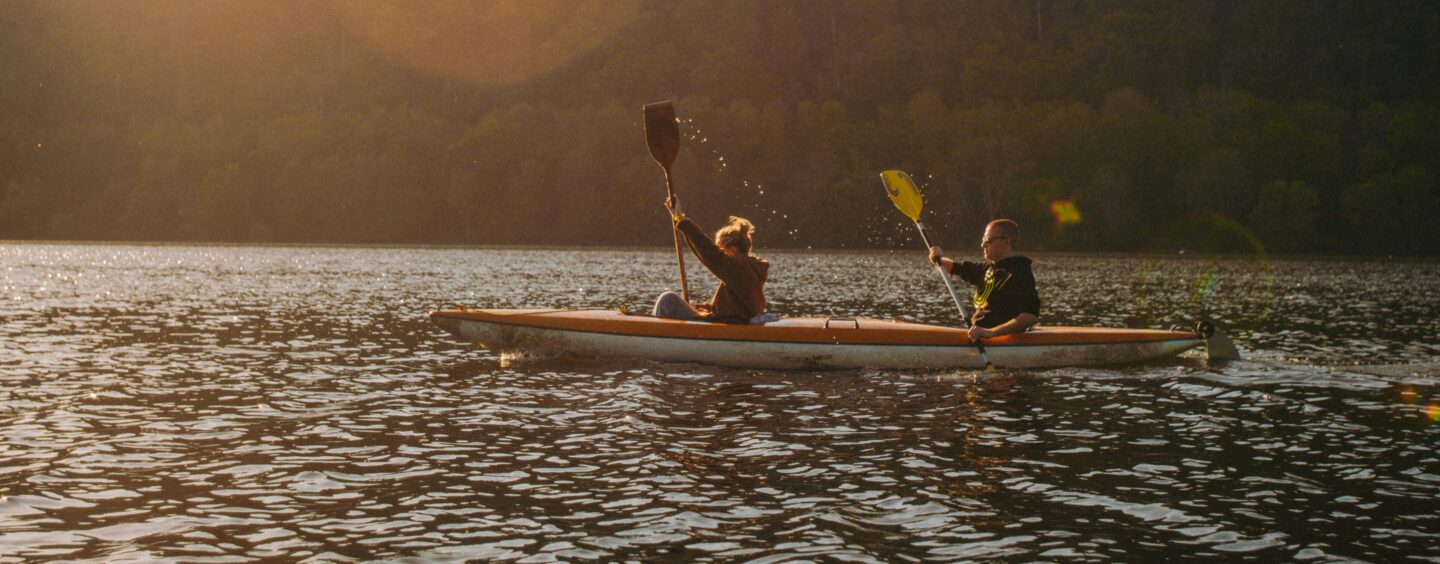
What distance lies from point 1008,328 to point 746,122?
A: 312 ft

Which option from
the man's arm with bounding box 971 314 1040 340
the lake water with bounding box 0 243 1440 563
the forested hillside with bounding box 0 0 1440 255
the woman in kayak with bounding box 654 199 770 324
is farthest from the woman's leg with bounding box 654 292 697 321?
the forested hillside with bounding box 0 0 1440 255

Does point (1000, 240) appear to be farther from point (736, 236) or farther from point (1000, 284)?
point (736, 236)

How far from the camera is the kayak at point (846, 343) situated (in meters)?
14.9

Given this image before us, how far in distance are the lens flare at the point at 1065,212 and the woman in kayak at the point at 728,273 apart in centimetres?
7679

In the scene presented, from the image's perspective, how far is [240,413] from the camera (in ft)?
39.8

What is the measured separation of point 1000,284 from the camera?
14.6 metres

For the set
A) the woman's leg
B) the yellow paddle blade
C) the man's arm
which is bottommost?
the man's arm

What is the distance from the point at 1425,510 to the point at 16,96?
183220mm

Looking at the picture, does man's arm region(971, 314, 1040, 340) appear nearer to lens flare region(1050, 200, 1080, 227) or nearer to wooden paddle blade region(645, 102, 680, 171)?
wooden paddle blade region(645, 102, 680, 171)

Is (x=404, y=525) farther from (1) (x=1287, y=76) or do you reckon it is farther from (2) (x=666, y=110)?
(1) (x=1287, y=76)

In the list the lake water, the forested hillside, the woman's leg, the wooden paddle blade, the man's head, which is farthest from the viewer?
the forested hillside

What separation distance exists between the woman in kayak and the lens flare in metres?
76.8

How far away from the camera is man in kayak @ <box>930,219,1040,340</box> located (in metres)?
14.4

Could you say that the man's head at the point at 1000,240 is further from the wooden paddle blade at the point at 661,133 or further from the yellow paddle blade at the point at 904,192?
the wooden paddle blade at the point at 661,133
